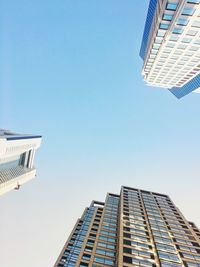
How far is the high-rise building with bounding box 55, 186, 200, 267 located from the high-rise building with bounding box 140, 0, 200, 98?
45699mm

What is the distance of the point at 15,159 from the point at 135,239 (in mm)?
98552

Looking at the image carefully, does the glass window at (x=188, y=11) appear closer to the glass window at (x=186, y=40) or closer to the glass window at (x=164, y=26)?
the glass window at (x=164, y=26)

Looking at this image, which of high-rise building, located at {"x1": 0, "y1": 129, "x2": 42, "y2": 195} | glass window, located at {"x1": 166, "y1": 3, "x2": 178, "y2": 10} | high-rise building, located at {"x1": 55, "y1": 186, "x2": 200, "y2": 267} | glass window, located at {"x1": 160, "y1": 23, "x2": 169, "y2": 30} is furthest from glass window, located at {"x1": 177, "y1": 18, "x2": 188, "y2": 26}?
high-rise building, located at {"x1": 0, "y1": 129, "x2": 42, "y2": 195}

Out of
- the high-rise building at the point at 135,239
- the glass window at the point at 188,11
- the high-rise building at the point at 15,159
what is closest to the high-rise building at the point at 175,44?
the glass window at the point at 188,11

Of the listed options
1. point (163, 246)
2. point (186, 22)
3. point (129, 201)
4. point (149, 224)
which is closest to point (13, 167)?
point (129, 201)

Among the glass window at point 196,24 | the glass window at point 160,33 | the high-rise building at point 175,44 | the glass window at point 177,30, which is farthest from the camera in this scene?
the glass window at point 160,33

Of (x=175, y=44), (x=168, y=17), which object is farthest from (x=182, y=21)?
(x=175, y=44)

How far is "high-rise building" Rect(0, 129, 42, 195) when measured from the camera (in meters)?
110

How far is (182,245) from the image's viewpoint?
200 feet

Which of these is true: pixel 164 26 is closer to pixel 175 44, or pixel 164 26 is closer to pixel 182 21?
pixel 182 21

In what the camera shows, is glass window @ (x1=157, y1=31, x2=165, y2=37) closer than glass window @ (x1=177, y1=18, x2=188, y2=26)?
No

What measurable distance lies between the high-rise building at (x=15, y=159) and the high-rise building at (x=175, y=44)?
63.8 metres

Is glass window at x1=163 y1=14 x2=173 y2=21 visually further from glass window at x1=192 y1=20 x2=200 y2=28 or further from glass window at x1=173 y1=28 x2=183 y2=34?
glass window at x1=192 y1=20 x2=200 y2=28

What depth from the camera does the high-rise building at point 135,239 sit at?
53281 millimetres
